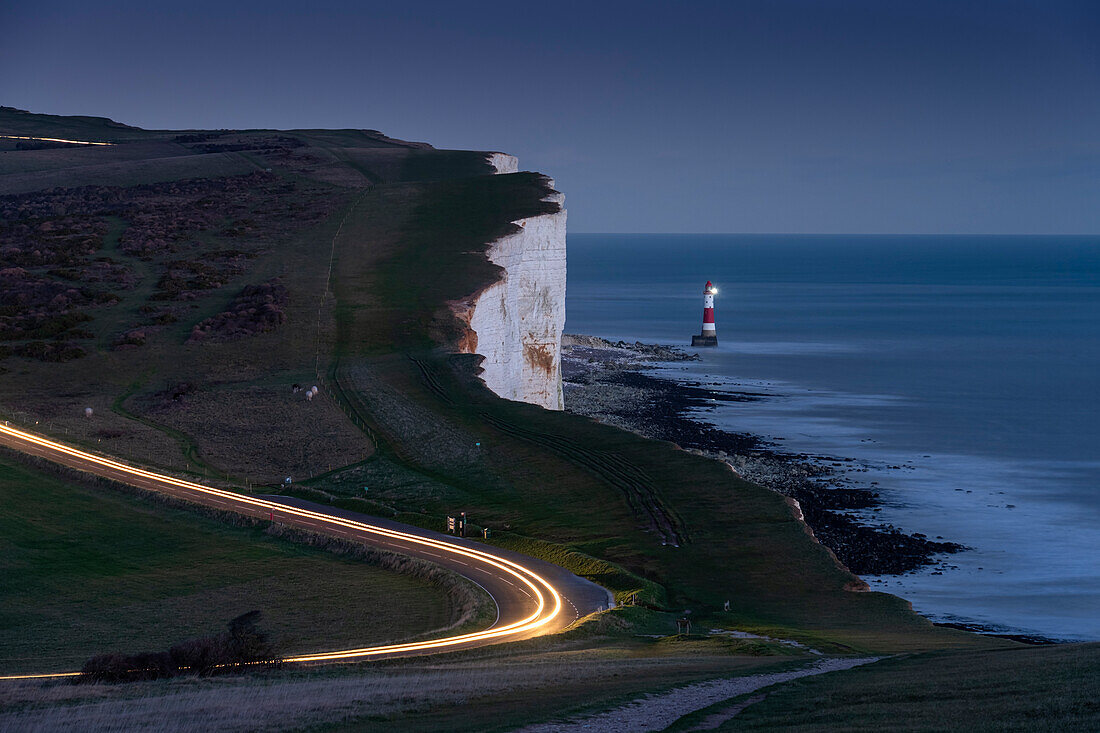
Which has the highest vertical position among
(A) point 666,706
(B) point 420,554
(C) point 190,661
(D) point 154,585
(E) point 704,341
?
(E) point 704,341

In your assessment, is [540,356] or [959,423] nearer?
[540,356]

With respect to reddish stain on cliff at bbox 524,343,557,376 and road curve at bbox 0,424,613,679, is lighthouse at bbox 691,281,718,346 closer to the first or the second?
reddish stain on cliff at bbox 524,343,557,376

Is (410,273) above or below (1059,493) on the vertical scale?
above

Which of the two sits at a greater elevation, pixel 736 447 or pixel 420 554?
pixel 736 447

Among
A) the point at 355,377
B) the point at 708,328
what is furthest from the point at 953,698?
the point at 708,328

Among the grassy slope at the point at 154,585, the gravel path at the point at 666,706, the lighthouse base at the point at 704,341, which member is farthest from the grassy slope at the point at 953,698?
the lighthouse base at the point at 704,341

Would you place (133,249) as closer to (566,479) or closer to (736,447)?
(736,447)

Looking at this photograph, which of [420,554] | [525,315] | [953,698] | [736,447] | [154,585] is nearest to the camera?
[953,698]

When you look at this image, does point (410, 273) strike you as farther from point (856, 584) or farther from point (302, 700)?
point (302, 700)

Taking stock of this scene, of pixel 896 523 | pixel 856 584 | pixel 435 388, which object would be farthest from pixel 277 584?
pixel 896 523
